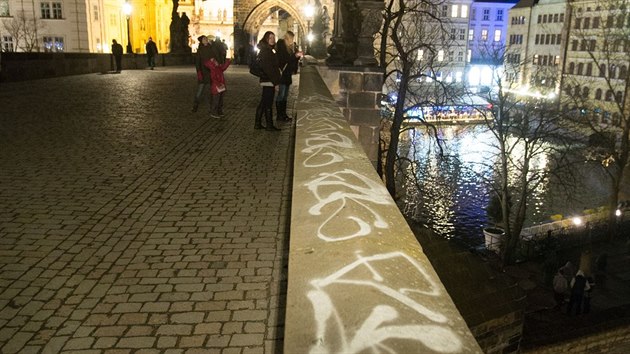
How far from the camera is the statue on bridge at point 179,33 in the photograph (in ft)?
116

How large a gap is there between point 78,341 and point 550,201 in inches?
1302

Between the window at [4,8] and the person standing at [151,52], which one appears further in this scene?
the window at [4,8]

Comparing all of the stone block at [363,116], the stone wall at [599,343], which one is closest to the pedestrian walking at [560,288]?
the stone wall at [599,343]

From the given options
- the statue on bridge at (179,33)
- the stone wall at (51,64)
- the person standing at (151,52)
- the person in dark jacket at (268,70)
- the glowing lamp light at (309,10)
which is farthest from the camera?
the glowing lamp light at (309,10)

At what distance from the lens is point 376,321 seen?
188 cm

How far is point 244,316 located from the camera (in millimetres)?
3578

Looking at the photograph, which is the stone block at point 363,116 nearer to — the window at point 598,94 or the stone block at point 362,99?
the stone block at point 362,99

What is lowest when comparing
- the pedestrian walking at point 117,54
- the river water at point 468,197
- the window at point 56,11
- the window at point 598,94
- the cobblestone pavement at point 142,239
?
the river water at point 468,197

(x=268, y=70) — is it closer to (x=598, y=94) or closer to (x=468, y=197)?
(x=468, y=197)

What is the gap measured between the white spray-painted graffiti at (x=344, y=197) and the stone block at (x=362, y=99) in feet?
28.3

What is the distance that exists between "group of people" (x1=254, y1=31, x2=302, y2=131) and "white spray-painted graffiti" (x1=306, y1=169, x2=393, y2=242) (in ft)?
22.1

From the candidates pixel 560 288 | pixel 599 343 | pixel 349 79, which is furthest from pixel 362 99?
pixel 560 288

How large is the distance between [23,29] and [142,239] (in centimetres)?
4613

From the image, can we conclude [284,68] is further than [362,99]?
No
